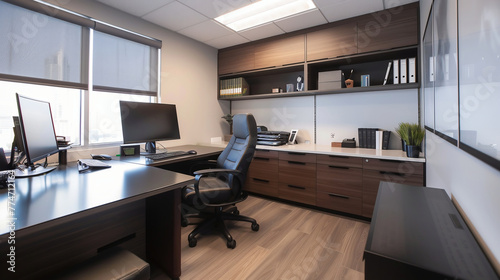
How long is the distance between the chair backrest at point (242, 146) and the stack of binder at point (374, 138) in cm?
160

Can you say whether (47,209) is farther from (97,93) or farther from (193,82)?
(193,82)

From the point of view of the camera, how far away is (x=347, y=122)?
10.2 feet

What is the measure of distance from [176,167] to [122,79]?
131 centimetres

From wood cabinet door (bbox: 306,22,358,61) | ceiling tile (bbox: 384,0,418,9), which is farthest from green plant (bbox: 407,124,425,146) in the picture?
ceiling tile (bbox: 384,0,418,9)

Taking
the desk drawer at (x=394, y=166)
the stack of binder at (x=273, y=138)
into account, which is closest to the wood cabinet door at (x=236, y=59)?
the stack of binder at (x=273, y=138)

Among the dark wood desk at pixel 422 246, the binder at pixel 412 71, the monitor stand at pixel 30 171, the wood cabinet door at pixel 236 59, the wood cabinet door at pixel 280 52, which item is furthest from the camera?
the wood cabinet door at pixel 236 59

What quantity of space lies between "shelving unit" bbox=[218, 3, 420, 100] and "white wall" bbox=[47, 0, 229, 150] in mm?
393

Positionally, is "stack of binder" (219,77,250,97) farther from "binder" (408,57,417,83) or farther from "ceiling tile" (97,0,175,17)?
"binder" (408,57,417,83)

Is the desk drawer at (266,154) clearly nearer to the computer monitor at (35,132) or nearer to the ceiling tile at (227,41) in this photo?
the ceiling tile at (227,41)

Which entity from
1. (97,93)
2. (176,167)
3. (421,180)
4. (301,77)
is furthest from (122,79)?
(421,180)

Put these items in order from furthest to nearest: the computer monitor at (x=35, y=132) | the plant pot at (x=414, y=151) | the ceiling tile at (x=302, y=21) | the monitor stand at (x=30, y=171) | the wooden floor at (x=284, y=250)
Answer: the ceiling tile at (x=302, y=21) → the plant pot at (x=414, y=151) → the wooden floor at (x=284, y=250) → the monitor stand at (x=30, y=171) → the computer monitor at (x=35, y=132)

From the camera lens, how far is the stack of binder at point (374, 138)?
2754mm

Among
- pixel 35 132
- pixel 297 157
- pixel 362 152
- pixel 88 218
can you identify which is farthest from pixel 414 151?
pixel 35 132

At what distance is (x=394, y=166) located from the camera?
2291mm
